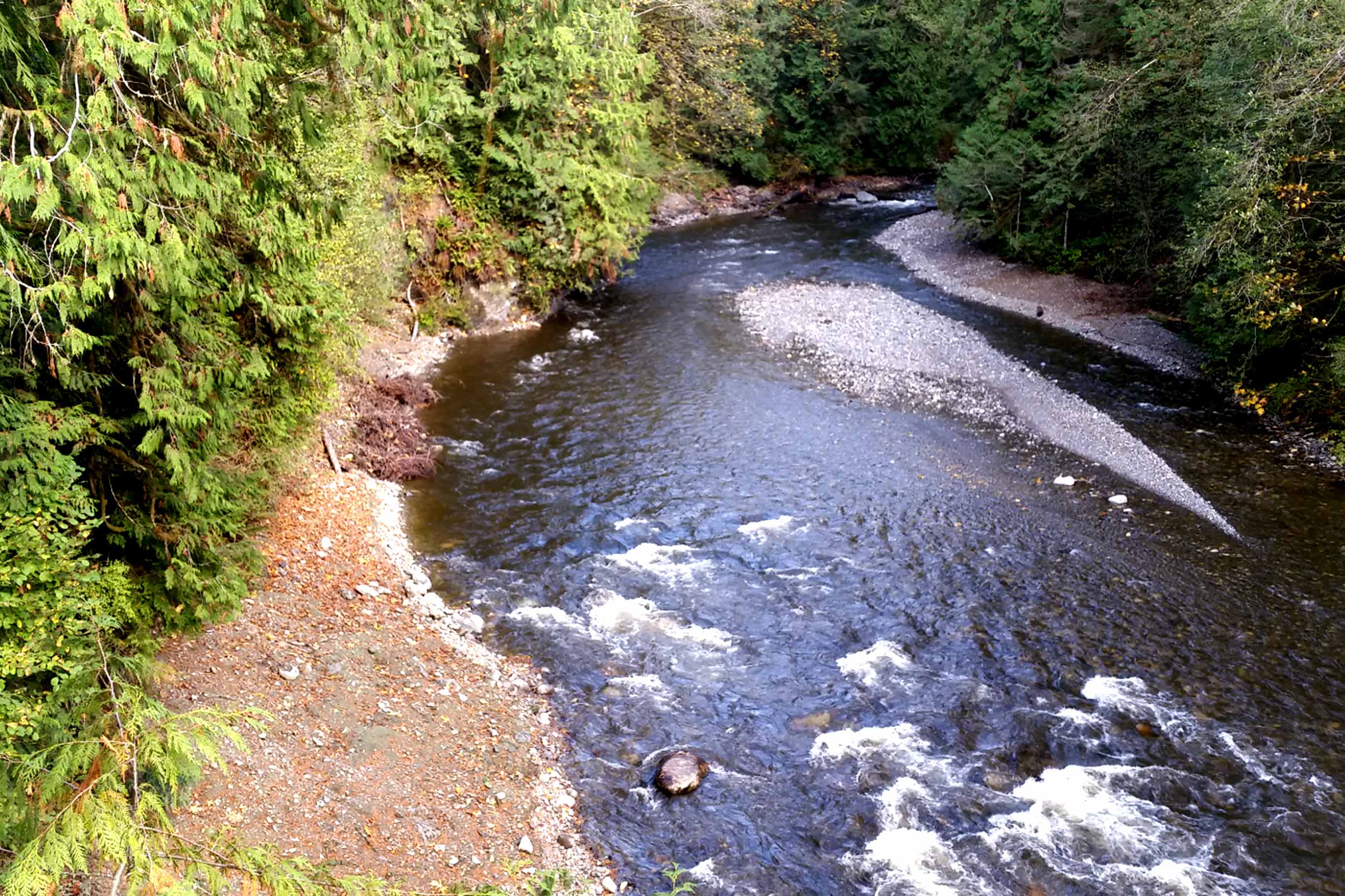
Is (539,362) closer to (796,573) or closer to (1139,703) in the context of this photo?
(796,573)

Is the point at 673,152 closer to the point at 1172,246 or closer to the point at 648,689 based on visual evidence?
the point at 1172,246

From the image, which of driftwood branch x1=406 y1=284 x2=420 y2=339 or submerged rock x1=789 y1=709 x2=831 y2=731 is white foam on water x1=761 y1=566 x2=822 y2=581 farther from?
driftwood branch x1=406 y1=284 x2=420 y2=339

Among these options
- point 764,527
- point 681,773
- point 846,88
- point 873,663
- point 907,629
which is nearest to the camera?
point 681,773

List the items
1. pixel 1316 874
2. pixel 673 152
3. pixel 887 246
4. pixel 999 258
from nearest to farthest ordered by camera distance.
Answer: pixel 1316 874 < pixel 999 258 < pixel 887 246 < pixel 673 152

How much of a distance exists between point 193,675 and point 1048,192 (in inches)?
1087

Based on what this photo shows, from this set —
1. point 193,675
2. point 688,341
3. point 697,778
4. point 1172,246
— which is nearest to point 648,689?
point 697,778

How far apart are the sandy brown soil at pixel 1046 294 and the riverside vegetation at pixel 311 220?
97cm

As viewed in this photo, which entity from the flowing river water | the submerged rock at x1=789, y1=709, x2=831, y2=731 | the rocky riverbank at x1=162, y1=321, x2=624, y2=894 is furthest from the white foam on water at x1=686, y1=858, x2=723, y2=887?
the submerged rock at x1=789, y1=709, x2=831, y2=731

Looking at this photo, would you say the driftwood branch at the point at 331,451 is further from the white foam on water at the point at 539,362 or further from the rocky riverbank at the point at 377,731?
the white foam on water at the point at 539,362

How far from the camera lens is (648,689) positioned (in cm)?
1101

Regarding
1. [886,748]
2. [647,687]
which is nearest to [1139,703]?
[886,748]

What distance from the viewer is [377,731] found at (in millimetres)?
9375

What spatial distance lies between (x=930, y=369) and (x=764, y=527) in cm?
937

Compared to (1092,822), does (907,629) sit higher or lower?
higher
